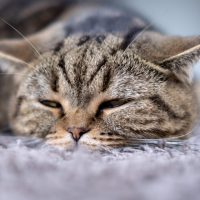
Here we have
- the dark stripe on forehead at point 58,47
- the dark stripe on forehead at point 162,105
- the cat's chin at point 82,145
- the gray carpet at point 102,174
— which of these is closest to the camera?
the gray carpet at point 102,174

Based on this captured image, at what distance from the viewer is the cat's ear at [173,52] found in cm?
149

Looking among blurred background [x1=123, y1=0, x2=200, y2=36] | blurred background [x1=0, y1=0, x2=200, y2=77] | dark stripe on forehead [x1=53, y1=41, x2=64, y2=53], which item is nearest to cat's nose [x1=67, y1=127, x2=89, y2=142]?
dark stripe on forehead [x1=53, y1=41, x2=64, y2=53]

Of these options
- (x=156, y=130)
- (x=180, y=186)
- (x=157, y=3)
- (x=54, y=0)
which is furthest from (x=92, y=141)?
(x=54, y=0)

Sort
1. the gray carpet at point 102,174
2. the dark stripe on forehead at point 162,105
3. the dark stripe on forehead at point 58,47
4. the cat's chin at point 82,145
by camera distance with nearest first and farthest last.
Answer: the gray carpet at point 102,174 → the cat's chin at point 82,145 → the dark stripe on forehead at point 162,105 → the dark stripe on forehead at point 58,47

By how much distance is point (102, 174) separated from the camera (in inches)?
43.2

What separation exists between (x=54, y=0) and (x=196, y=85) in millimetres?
1094

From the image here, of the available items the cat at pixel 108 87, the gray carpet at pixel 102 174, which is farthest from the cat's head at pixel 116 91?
Result: the gray carpet at pixel 102 174

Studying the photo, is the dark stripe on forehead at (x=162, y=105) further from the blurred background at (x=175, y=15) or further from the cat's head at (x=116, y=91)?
the blurred background at (x=175, y=15)

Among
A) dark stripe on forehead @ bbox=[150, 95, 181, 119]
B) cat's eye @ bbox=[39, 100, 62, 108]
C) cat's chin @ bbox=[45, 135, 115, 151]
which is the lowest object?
cat's chin @ bbox=[45, 135, 115, 151]

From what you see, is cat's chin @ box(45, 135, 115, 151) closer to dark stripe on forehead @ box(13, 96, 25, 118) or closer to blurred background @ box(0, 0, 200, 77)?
dark stripe on forehead @ box(13, 96, 25, 118)

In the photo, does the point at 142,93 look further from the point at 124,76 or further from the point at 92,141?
the point at 92,141

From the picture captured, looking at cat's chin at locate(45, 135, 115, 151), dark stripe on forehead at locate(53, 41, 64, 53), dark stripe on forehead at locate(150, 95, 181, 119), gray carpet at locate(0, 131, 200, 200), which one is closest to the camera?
gray carpet at locate(0, 131, 200, 200)

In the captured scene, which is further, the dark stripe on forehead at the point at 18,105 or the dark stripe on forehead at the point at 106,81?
the dark stripe on forehead at the point at 18,105

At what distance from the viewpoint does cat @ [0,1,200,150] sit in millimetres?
1480
